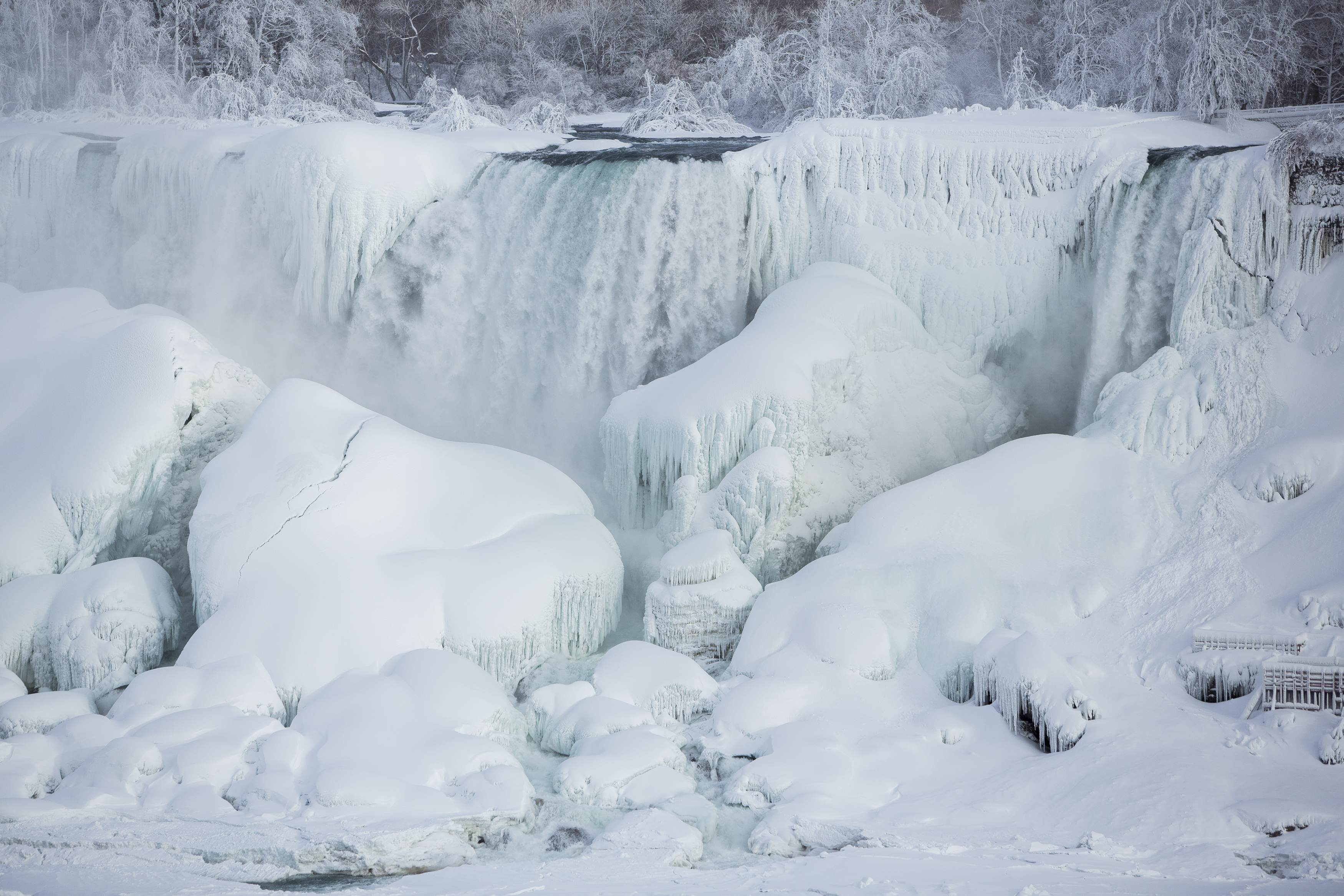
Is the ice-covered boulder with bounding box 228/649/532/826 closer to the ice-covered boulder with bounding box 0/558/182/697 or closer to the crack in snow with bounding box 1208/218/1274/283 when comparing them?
the ice-covered boulder with bounding box 0/558/182/697

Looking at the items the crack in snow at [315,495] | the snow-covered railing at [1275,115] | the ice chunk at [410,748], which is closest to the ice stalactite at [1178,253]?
the snow-covered railing at [1275,115]

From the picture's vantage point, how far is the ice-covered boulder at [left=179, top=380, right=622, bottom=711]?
291 inches


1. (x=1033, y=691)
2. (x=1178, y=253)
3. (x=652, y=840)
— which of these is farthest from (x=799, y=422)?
(x=652, y=840)

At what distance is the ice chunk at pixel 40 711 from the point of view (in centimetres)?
684

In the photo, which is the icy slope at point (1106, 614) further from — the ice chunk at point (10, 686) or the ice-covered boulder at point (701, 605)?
the ice chunk at point (10, 686)

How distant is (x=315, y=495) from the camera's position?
8047mm

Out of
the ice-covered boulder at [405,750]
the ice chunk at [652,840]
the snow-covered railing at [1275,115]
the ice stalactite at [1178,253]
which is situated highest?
the snow-covered railing at [1275,115]

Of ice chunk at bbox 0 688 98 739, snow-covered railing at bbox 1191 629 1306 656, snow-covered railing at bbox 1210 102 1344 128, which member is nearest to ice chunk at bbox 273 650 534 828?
ice chunk at bbox 0 688 98 739

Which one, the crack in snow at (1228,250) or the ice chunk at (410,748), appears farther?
the crack in snow at (1228,250)

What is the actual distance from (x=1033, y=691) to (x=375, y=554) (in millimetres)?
4466

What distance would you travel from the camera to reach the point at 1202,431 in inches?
306

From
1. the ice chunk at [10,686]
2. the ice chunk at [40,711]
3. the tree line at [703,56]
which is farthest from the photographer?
the tree line at [703,56]

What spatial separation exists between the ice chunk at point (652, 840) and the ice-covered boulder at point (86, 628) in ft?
12.8

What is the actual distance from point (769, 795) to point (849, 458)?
3.48 metres
